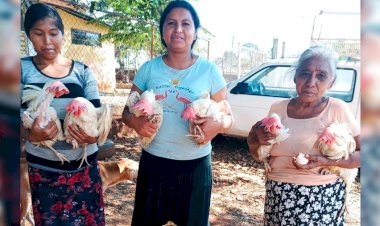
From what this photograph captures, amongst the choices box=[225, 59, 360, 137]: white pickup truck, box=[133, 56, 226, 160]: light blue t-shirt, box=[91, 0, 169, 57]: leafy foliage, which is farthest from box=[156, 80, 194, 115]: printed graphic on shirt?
box=[225, 59, 360, 137]: white pickup truck

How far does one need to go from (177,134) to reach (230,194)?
8.81 feet

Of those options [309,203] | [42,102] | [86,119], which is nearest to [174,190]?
[86,119]

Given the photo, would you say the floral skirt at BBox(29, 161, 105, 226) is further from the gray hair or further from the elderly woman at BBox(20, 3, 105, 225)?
the gray hair

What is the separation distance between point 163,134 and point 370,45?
163cm

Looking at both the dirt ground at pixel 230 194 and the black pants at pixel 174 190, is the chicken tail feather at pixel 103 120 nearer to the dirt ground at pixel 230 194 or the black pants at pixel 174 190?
the black pants at pixel 174 190

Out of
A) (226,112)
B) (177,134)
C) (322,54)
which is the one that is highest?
(322,54)

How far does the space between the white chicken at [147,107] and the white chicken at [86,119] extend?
16cm

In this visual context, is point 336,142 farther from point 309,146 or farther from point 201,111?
point 201,111

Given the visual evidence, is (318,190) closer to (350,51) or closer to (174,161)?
(174,161)

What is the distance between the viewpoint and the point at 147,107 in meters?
1.89

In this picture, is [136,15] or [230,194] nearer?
[230,194]

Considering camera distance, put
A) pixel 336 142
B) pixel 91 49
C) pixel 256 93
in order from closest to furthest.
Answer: pixel 336 142 < pixel 256 93 < pixel 91 49

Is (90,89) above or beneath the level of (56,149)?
above

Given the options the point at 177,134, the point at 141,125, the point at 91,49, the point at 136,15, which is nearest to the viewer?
the point at 141,125
